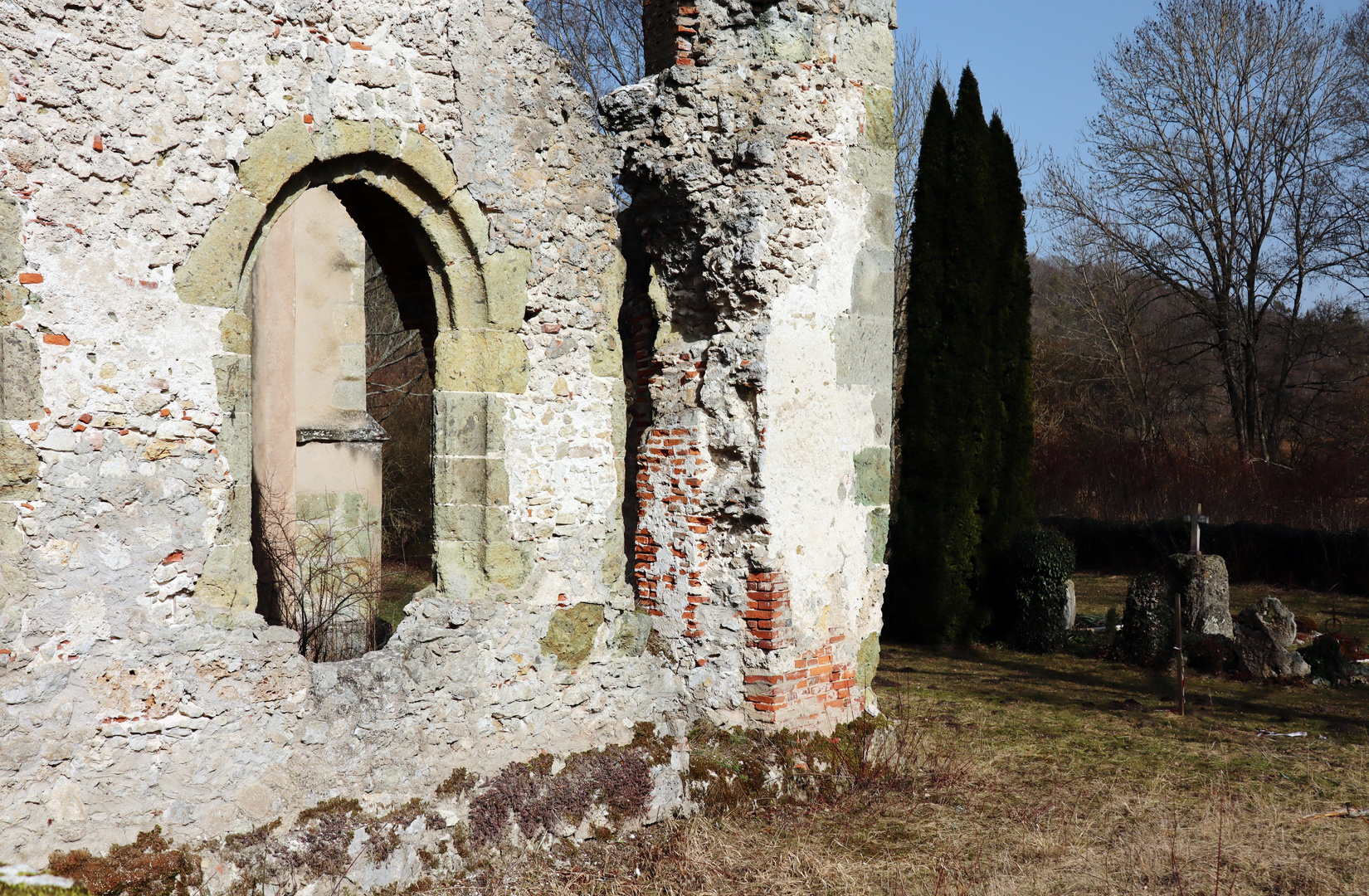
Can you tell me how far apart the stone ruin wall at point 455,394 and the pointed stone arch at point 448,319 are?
2 cm

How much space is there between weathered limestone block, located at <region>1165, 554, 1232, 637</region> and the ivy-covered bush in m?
1.21

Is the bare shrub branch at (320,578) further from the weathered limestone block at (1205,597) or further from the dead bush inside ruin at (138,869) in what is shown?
the weathered limestone block at (1205,597)

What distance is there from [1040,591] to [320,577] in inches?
325

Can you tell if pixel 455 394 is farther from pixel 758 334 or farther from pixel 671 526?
pixel 758 334

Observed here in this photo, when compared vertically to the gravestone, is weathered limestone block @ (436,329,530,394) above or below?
above

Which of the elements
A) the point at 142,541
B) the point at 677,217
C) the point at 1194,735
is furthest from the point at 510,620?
the point at 1194,735

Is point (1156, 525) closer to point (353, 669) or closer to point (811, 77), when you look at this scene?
point (811, 77)

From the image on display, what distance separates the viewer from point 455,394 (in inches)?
199

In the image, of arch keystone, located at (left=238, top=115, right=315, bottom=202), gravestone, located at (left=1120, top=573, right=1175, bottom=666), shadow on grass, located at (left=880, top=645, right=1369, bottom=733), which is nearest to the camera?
arch keystone, located at (left=238, top=115, right=315, bottom=202)

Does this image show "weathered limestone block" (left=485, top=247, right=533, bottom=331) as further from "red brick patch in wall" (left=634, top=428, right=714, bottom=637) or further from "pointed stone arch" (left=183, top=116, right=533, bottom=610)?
"red brick patch in wall" (left=634, top=428, right=714, bottom=637)

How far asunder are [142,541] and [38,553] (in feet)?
1.17

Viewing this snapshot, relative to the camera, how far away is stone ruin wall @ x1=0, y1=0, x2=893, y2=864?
3914mm

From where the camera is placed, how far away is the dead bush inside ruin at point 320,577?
618 cm

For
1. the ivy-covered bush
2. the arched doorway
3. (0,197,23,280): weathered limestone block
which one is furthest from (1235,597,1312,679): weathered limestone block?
(0,197,23,280): weathered limestone block
